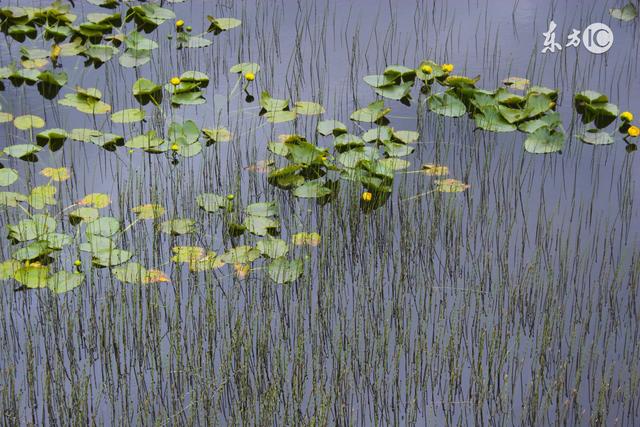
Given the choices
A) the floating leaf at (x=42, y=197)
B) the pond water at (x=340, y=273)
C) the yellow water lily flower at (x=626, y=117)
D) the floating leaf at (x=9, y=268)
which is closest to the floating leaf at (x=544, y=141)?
the pond water at (x=340, y=273)

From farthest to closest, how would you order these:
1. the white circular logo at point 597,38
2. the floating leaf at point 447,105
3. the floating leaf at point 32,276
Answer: the white circular logo at point 597,38
the floating leaf at point 447,105
the floating leaf at point 32,276

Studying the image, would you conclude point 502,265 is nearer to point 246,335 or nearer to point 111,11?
point 246,335

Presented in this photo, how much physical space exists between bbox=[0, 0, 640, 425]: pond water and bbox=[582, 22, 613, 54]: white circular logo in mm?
52

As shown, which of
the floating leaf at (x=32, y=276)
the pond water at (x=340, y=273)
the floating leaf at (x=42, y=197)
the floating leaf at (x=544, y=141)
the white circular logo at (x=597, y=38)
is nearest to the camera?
the pond water at (x=340, y=273)

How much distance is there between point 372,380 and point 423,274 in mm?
535

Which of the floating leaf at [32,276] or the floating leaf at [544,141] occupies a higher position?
the floating leaf at [544,141]

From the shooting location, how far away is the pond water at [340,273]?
2.64 m

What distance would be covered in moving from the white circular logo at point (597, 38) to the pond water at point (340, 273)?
0.05m

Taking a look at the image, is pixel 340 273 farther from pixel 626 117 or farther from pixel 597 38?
pixel 597 38

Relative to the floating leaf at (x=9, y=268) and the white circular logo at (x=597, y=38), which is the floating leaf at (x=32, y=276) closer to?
the floating leaf at (x=9, y=268)

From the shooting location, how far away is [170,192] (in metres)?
3.52

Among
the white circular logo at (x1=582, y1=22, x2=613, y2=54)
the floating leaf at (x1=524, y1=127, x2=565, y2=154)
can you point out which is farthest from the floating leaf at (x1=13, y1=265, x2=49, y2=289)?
the white circular logo at (x1=582, y1=22, x2=613, y2=54)

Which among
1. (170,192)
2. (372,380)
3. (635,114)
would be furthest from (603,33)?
(372,380)

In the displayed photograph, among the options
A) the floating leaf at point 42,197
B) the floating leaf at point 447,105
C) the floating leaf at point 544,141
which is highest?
the floating leaf at point 447,105
